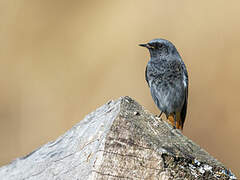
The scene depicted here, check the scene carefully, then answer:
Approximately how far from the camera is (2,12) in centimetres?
724

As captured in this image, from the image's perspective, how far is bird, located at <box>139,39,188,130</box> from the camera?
567 cm

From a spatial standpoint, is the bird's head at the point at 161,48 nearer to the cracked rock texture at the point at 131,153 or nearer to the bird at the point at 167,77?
the bird at the point at 167,77

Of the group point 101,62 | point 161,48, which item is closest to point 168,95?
point 161,48

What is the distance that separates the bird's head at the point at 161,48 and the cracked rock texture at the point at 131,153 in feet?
13.0

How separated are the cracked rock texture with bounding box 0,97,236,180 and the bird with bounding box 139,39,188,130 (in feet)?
12.5

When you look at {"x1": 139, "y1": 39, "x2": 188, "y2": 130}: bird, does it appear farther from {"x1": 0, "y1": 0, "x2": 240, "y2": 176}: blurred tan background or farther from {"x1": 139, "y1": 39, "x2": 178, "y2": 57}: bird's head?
{"x1": 0, "y1": 0, "x2": 240, "y2": 176}: blurred tan background

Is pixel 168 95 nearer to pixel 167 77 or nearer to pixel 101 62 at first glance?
pixel 167 77

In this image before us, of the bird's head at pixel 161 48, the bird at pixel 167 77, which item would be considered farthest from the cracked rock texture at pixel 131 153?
the bird's head at pixel 161 48

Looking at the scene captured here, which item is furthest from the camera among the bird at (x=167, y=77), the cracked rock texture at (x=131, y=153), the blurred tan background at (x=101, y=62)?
the blurred tan background at (x=101, y=62)

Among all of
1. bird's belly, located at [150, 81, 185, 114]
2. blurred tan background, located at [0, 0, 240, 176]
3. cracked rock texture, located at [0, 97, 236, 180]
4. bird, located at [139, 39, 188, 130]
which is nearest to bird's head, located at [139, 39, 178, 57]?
bird, located at [139, 39, 188, 130]

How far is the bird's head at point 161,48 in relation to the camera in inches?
229

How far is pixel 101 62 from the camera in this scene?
263 inches

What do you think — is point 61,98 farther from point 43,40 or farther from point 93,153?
point 93,153

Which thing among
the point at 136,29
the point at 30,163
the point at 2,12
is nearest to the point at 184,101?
the point at 136,29
